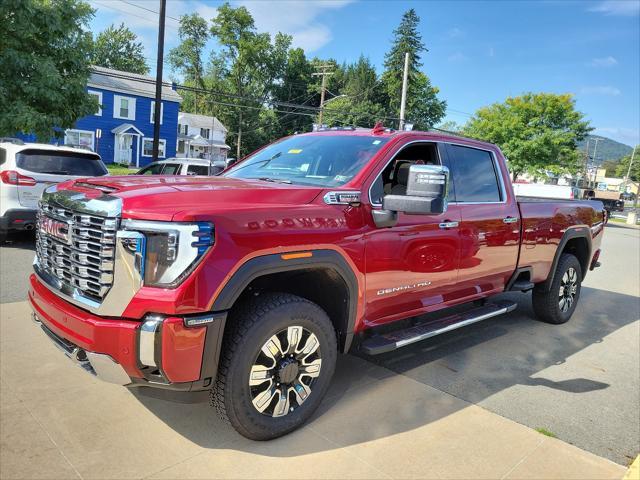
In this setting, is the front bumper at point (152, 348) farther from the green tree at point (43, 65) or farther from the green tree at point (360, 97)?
the green tree at point (360, 97)

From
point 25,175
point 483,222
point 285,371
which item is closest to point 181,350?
point 285,371

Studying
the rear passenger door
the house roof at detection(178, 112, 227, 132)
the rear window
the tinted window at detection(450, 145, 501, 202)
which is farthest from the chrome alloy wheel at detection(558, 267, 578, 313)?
the house roof at detection(178, 112, 227, 132)

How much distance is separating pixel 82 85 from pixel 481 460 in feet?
44.9

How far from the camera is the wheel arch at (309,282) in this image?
8.70 ft

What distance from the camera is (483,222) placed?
4.40m

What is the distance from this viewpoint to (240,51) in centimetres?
5544

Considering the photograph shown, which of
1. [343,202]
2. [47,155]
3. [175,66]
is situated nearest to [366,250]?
[343,202]

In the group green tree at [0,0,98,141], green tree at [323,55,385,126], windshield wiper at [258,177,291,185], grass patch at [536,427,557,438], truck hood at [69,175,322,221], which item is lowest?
grass patch at [536,427,557,438]

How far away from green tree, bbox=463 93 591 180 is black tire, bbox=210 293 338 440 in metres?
36.0

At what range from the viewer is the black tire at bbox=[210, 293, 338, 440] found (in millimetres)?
2736

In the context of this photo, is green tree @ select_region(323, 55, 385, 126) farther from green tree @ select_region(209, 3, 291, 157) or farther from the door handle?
the door handle

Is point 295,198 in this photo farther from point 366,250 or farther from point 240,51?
point 240,51

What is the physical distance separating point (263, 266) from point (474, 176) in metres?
2.71

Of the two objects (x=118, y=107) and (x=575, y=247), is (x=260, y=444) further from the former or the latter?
(x=118, y=107)
